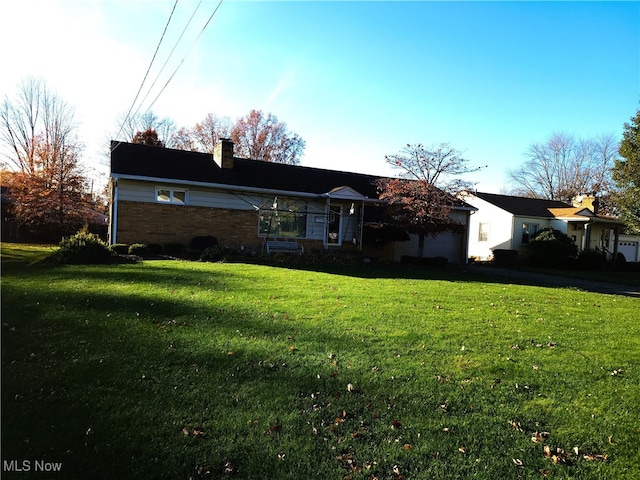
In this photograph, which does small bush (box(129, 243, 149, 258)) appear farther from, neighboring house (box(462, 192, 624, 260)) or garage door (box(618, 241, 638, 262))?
garage door (box(618, 241, 638, 262))

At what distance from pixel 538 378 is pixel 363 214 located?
1569 cm

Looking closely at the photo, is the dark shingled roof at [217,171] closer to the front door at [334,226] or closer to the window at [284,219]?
the window at [284,219]

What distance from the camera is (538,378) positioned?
4.83 m

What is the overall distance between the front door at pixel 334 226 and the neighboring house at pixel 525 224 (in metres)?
11.2

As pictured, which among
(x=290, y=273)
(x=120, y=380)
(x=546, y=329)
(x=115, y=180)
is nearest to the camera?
(x=120, y=380)

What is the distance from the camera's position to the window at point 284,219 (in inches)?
755

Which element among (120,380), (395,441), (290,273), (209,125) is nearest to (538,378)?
(395,441)

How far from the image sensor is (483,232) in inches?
1146

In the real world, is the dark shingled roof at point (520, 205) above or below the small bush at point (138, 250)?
above

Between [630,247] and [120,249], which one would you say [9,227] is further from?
[630,247]

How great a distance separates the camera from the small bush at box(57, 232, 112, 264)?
12867mm

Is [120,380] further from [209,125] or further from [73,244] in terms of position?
[209,125]

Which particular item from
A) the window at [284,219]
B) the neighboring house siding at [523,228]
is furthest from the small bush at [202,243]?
the neighboring house siding at [523,228]

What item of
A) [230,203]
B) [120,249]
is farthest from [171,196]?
[120,249]
